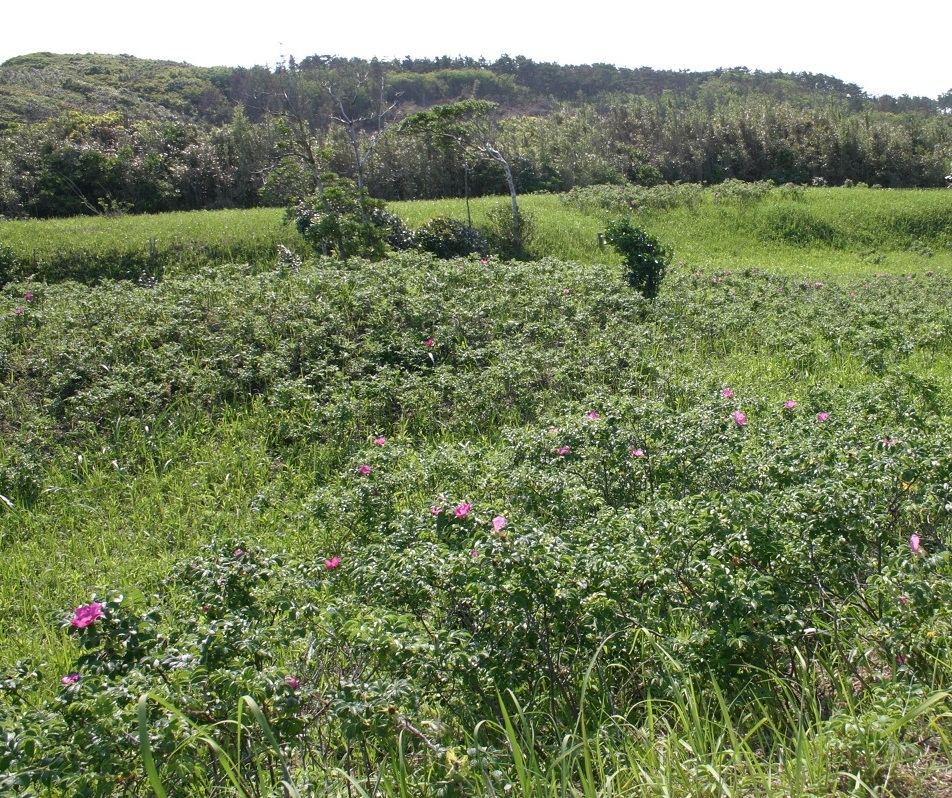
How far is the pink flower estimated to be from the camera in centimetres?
210

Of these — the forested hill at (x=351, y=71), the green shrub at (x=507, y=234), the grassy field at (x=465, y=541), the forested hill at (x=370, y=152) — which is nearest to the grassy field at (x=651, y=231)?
the green shrub at (x=507, y=234)

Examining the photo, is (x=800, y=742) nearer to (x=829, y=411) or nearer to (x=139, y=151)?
(x=829, y=411)

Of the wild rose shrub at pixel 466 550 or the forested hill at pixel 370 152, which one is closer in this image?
the wild rose shrub at pixel 466 550

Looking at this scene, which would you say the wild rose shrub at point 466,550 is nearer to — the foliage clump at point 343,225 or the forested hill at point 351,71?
the foliage clump at point 343,225

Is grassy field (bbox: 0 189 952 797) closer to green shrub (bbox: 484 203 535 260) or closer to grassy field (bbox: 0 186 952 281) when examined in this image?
grassy field (bbox: 0 186 952 281)

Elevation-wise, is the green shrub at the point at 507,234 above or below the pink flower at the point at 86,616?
above

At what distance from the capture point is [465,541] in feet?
8.93

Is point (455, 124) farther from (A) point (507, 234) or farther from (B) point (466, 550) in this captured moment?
(B) point (466, 550)

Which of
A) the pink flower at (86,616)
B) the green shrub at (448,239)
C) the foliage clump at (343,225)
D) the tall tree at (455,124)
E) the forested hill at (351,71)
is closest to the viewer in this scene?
the pink flower at (86,616)

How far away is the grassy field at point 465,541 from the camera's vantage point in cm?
196

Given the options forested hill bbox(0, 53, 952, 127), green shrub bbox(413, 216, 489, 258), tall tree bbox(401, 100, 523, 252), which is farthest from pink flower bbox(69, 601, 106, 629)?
forested hill bbox(0, 53, 952, 127)

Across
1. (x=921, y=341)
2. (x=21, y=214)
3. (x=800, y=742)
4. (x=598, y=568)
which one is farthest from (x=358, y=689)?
(x=21, y=214)

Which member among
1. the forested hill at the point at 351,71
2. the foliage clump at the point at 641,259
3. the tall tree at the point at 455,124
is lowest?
the foliage clump at the point at 641,259

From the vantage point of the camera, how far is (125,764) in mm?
1814
